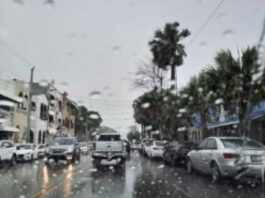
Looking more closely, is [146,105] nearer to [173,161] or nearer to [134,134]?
[173,161]

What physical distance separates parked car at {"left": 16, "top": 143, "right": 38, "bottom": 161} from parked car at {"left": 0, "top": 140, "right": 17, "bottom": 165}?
2.53 m

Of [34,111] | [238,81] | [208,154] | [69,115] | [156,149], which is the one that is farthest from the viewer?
[69,115]

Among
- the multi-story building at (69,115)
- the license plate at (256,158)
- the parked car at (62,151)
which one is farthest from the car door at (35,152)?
the multi-story building at (69,115)

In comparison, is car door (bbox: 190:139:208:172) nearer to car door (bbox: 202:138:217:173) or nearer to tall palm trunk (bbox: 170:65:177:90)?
car door (bbox: 202:138:217:173)

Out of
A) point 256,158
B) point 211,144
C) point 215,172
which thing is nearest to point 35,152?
point 211,144

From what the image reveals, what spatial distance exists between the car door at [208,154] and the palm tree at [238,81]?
359 centimetres

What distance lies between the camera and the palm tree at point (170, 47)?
140 feet

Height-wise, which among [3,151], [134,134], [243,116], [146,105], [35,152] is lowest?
[3,151]

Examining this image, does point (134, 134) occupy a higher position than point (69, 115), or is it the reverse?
point (69, 115)

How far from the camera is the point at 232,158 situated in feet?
45.8

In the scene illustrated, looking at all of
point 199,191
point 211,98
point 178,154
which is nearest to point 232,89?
point 211,98

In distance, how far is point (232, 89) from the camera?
19812 mm

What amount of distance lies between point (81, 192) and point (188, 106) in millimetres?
19456

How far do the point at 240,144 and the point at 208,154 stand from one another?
1.26 metres
